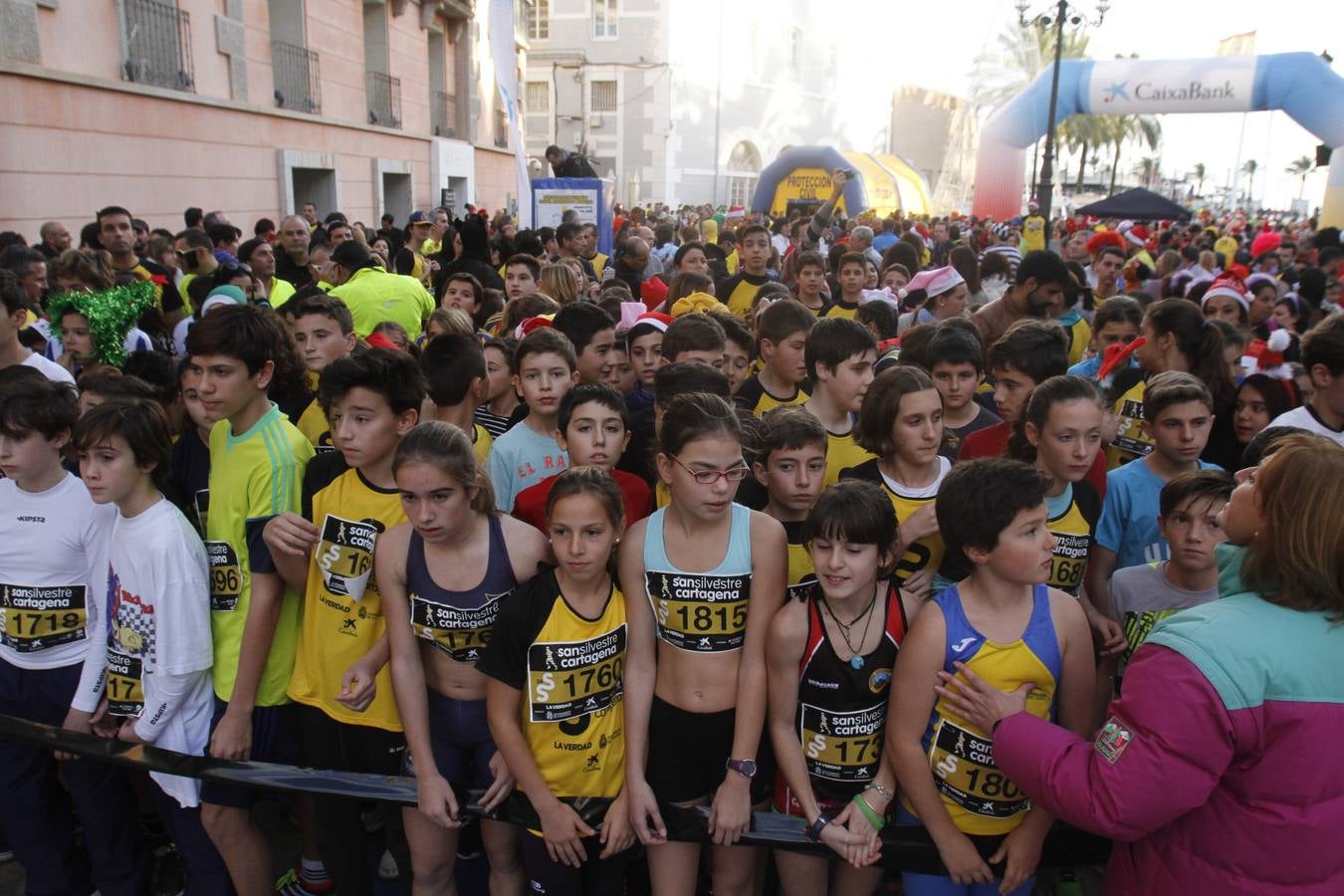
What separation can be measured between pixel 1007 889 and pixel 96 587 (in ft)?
9.49

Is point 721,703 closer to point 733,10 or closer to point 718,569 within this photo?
point 718,569

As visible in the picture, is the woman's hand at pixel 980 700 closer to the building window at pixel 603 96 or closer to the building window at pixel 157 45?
the building window at pixel 157 45

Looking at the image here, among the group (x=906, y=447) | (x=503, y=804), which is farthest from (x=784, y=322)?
(x=503, y=804)

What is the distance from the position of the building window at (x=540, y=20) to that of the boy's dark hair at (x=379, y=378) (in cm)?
4961

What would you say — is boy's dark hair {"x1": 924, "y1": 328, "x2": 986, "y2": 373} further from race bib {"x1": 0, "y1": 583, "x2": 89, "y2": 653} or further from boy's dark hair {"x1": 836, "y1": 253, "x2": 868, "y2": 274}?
race bib {"x1": 0, "y1": 583, "x2": 89, "y2": 653}

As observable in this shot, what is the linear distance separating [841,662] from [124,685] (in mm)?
2321

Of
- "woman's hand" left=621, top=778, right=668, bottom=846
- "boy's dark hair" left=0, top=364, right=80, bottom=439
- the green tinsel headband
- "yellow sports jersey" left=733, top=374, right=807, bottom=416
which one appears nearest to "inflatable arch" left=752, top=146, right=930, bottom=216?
"yellow sports jersey" left=733, top=374, right=807, bottom=416

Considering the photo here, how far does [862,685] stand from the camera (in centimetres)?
247

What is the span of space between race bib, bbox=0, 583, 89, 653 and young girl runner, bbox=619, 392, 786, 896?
1.94 m

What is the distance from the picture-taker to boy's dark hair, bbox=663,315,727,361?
4355 millimetres

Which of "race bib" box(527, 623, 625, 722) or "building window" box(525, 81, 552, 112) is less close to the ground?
"building window" box(525, 81, 552, 112)

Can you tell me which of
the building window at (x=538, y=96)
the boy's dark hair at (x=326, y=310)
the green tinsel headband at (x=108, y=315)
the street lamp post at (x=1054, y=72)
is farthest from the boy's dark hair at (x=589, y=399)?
the building window at (x=538, y=96)

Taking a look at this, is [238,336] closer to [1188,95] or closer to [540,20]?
→ [1188,95]

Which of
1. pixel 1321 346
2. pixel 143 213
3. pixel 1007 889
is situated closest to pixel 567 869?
pixel 1007 889
